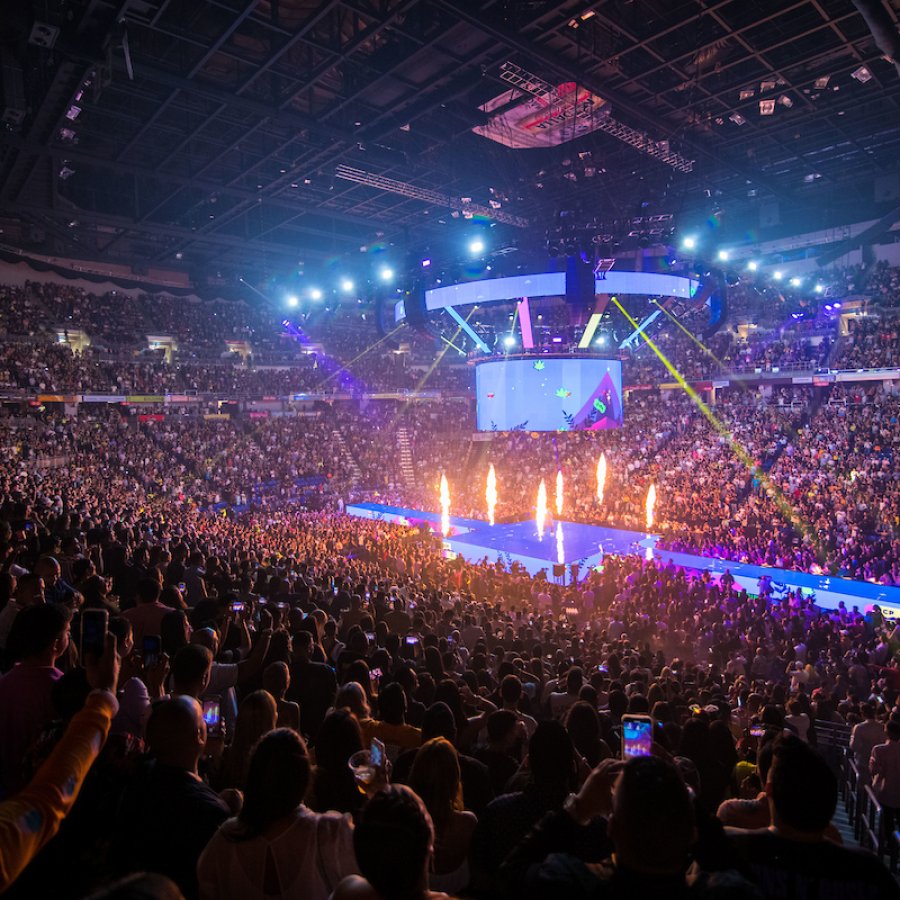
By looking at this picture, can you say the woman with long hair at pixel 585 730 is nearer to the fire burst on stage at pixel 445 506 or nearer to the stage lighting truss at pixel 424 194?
the stage lighting truss at pixel 424 194

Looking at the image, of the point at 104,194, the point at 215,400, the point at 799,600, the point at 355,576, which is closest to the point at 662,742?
the point at 355,576

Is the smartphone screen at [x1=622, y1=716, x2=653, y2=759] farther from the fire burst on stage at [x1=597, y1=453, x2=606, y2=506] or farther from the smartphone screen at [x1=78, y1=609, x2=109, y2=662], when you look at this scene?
the fire burst on stage at [x1=597, y1=453, x2=606, y2=506]

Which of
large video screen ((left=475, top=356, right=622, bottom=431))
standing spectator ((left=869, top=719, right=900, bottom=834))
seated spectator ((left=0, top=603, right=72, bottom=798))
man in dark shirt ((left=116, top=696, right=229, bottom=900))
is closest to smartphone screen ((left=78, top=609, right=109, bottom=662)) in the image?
seated spectator ((left=0, top=603, right=72, bottom=798))

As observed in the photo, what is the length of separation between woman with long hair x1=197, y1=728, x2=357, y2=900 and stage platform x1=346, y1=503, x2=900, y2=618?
1639 cm

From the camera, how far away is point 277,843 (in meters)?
2.06

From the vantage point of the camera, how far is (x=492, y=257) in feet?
73.4

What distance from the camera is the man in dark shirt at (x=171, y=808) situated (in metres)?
2.16

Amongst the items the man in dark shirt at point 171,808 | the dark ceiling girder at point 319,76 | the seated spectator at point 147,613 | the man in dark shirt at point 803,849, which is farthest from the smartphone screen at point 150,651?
the dark ceiling girder at point 319,76

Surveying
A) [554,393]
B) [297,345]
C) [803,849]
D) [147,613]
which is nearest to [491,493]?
[554,393]

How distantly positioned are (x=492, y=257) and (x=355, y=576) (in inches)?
513

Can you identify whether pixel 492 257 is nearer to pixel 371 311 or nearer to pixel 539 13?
pixel 539 13

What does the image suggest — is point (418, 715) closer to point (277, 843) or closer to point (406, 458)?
point (277, 843)

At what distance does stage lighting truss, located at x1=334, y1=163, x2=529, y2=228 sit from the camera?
2067 cm

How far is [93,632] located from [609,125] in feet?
58.8
